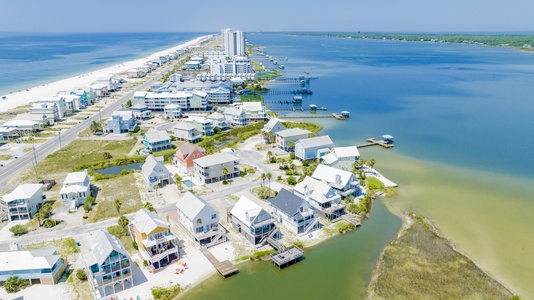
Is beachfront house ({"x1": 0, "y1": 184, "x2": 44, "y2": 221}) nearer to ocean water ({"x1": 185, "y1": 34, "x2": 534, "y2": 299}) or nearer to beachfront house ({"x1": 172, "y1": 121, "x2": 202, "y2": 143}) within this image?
ocean water ({"x1": 185, "y1": 34, "x2": 534, "y2": 299})

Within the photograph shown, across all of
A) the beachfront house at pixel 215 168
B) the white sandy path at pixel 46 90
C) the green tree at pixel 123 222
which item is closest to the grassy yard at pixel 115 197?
the green tree at pixel 123 222

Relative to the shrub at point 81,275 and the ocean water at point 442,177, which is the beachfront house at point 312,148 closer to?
the ocean water at point 442,177

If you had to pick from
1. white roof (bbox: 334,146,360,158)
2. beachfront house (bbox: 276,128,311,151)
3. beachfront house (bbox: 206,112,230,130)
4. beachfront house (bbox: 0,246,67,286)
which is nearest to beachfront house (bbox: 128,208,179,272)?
beachfront house (bbox: 0,246,67,286)

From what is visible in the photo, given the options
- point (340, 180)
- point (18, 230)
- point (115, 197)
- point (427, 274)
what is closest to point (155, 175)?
point (115, 197)

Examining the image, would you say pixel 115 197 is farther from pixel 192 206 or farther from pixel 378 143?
pixel 378 143

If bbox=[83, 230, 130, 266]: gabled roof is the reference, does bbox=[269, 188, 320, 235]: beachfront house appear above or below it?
below

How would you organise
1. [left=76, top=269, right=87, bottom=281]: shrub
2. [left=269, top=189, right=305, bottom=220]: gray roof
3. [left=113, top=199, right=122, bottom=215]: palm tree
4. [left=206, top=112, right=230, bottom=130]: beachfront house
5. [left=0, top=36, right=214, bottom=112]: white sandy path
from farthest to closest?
1. [left=0, top=36, right=214, bottom=112]: white sandy path
2. [left=206, top=112, right=230, bottom=130]: beachfront house
3. [left=113, top=199, right=122, bottom=215]: palm tree
4. [left=269, top=189, right=305, bottom=220]: gray roof
5. [left=76, top=269, right=87, bottom=281]: shrub

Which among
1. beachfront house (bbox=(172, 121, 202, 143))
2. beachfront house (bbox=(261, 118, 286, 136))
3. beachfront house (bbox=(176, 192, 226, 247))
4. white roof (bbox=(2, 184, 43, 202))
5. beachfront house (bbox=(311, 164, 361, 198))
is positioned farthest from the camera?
beachfront house (bbox=(172, 121, 202, 143))

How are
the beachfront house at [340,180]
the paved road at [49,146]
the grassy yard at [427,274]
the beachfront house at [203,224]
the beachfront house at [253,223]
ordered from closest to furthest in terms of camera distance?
the grassy yard at [427,274], the beachfront house at [203,224], the beachfront house at [253,223], the beachfront house at [340,180], the paved road at [49,146]
